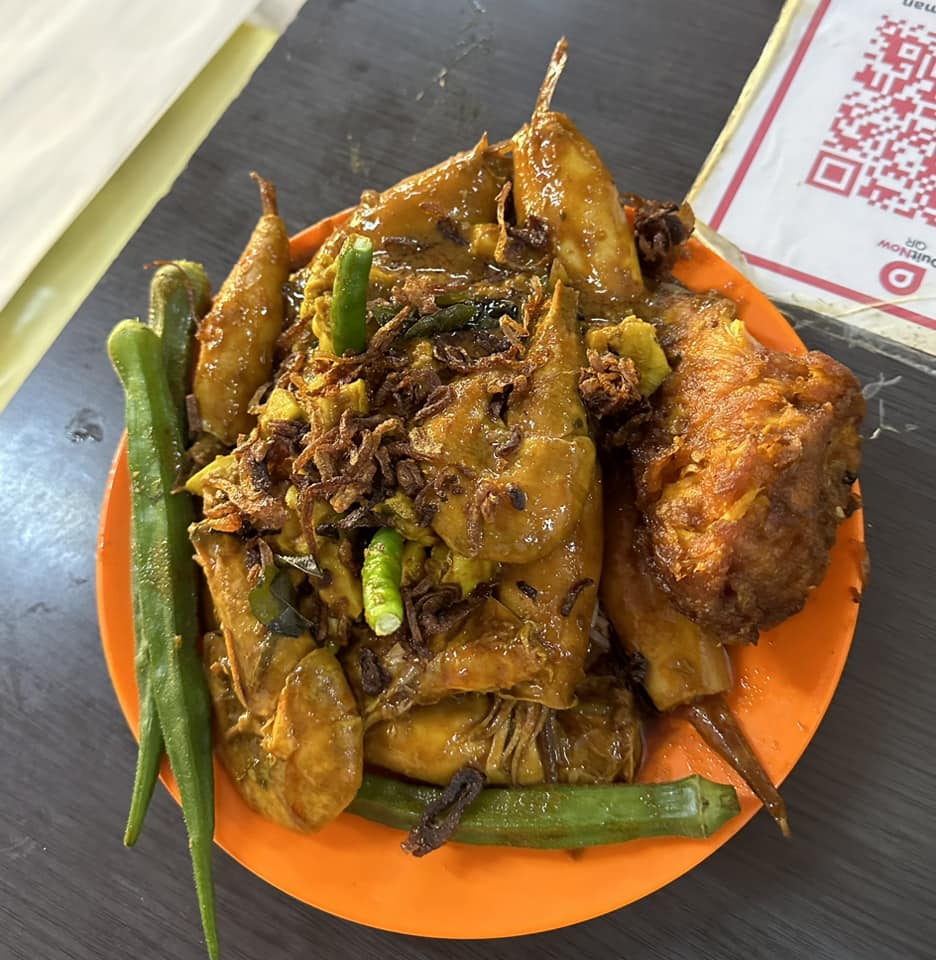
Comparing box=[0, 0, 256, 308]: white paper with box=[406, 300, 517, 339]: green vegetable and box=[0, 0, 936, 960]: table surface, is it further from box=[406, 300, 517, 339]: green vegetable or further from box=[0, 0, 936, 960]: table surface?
box=[406, 300, 517, 339]: green vegetable

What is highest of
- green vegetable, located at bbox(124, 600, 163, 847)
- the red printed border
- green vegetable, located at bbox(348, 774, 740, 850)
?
the red printed border

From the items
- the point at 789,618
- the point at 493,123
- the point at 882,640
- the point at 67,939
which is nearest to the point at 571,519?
the point at 789,618

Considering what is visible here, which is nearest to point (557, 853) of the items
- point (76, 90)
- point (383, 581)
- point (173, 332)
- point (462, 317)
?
point (383, 581)

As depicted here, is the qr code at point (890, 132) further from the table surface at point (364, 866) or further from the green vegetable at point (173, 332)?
the green vegetable at point (173, 332)

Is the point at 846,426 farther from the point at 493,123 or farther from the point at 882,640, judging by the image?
the point at 493,123

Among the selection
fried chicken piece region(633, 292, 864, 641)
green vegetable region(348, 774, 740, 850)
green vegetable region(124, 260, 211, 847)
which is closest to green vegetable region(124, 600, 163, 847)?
green vegetable region(124, 260, 211, 847)

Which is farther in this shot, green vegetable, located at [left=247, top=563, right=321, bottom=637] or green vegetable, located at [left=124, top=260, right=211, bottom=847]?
green vegetable, located at [left=124, top=260, right=211, bottom=847]

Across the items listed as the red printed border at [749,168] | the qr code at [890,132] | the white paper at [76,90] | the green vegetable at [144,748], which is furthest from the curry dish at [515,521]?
the white paper at [76,90]

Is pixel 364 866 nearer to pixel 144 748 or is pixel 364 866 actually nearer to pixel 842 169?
pixel 144 748
